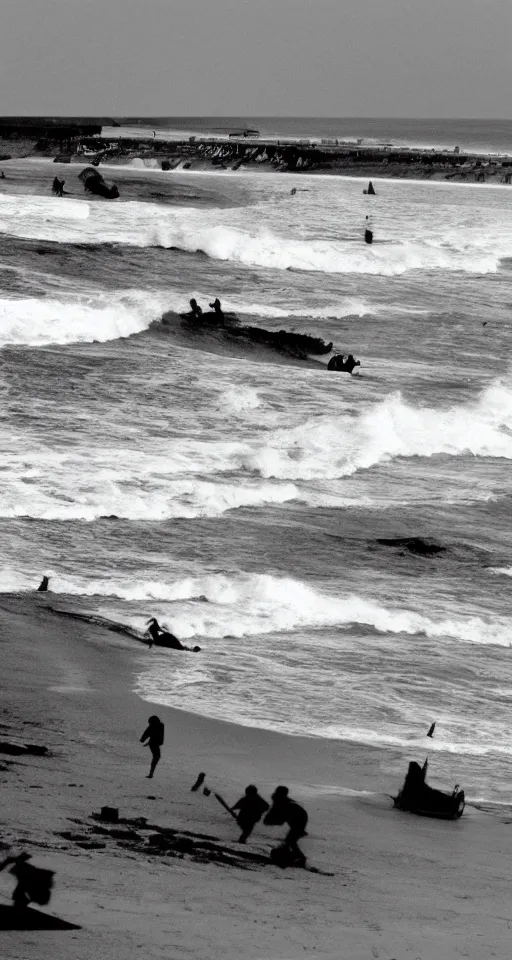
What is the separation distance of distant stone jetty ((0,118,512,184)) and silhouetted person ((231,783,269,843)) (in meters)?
62.1

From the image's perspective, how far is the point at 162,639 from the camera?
16.0 meters

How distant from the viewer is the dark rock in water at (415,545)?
21.4 metres

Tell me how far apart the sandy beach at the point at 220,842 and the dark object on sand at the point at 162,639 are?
0.84 m

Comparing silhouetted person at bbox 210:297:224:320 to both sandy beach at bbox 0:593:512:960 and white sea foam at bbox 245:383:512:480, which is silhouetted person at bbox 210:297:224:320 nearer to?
white sea foam at bbox 245:383:512:480

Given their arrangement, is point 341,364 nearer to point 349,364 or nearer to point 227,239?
point 349,364

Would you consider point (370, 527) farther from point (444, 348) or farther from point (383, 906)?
point (444, 348)

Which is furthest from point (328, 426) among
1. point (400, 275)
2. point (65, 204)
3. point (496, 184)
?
point (496, 184)

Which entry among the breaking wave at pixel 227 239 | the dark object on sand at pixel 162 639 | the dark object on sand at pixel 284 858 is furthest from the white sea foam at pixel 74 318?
the dark object on sand at pixel 284 858

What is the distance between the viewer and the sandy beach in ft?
25.8

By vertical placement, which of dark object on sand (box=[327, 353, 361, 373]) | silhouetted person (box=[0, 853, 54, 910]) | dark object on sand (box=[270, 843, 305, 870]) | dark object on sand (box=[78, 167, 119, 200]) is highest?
dark object on sand (box=[78, 167, 119, 200])

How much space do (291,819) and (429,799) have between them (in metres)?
2.07

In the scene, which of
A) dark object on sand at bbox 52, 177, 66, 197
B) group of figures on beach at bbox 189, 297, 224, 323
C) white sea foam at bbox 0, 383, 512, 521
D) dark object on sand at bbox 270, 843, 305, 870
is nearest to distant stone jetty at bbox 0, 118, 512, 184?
dark object on sand at bbox 52, 177, 66, 197

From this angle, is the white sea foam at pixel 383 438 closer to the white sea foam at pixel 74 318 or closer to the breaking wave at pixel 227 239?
the white sea foam at pixel 74 318

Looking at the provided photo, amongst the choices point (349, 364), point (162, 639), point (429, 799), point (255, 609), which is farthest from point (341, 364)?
point (429, 799)
